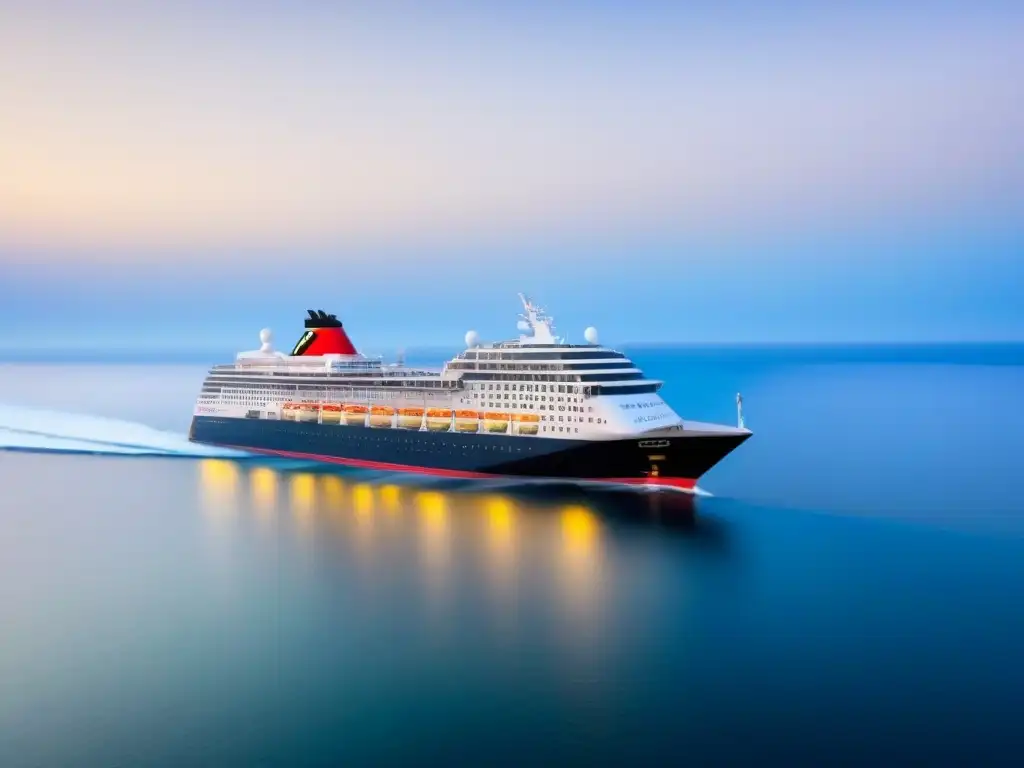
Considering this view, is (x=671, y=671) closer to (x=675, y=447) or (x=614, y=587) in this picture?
(x=614, y=587)

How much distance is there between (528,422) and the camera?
30453 mm

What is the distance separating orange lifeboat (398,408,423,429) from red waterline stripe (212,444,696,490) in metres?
1.80

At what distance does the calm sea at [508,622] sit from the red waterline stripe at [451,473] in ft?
2.62

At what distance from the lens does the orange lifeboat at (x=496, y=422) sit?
3102cm

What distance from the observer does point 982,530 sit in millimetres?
25547

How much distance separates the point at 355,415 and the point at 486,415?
778 centimetres

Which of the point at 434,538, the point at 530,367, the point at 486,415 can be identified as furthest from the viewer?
the point at 486,415

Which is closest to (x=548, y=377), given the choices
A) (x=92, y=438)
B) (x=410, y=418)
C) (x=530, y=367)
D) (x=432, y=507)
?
(x=530, y=367)

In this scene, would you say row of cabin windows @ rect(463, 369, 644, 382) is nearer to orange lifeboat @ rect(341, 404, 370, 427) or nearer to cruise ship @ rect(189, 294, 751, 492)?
cruise ship @ rect(189, 294, 751, 492)

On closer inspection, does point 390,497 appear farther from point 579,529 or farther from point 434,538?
point 579,529

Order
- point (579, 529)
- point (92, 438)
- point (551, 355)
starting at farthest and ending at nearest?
point (92, 438), point (551, 355), point (579, 529)

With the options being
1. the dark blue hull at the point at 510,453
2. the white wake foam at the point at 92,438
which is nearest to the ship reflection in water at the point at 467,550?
the dark blue hull at the point at 510,453

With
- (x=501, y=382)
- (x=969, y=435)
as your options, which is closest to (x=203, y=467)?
(x=501, y=382)

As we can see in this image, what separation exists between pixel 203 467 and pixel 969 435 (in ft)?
153
